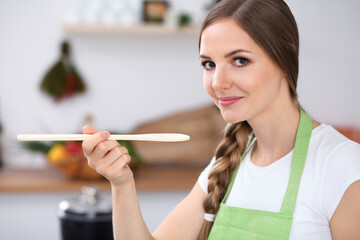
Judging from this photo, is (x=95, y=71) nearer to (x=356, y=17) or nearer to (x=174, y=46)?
(x=174, y=46)

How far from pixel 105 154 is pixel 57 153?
159 cm

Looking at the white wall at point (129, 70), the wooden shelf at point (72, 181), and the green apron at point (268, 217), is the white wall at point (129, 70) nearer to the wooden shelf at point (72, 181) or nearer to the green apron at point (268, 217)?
the wooden shelf at point (72, 181)

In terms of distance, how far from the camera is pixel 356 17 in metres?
3.18

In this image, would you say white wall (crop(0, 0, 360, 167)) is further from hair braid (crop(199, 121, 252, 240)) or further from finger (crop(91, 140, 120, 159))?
finger (crop(91, 140, 120, 159))

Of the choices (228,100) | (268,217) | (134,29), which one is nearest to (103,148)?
(228,100)

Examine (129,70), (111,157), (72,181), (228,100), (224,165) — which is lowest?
(72,181)

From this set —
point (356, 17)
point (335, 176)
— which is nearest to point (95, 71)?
point (356, 17)

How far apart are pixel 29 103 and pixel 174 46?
0.99m

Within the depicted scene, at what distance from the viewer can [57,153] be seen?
2.66 meters

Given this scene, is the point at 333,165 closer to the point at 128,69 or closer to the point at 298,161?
the point at 298,161

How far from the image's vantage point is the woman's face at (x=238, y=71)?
1123mm

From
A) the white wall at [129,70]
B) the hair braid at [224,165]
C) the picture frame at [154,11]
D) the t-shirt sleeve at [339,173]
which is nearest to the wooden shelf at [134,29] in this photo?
the picture frame at [154,11]

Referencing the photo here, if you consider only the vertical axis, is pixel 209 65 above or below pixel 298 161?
above

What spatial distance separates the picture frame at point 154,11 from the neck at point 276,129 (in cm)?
183
